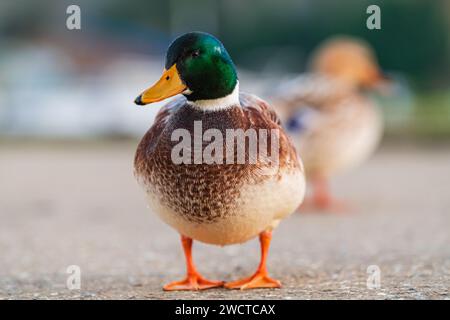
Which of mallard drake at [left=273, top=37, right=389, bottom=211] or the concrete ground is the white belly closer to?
the concrete ground

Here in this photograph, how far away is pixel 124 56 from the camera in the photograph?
2409cm

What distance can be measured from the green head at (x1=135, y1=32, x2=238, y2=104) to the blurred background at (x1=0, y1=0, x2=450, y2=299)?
37.0 inches

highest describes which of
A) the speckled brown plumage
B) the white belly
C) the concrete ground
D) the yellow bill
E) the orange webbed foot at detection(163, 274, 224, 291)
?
the yellow bill

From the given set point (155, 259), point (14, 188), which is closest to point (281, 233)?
point (155, 259)

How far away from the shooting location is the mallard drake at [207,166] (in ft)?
13.0

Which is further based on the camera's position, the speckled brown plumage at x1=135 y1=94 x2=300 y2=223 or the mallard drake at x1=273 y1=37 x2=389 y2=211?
the mallard drake at x1=273 y1=37 x2=389 y2=211

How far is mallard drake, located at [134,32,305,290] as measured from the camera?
3.96 m

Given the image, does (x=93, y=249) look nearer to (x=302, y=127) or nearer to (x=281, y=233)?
(x=281, y=233)

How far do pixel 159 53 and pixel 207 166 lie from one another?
20.6 metres

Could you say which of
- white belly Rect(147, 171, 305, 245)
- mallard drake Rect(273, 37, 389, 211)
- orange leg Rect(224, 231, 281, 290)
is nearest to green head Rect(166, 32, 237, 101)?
white belly Rect(147, 171, 305, 245)

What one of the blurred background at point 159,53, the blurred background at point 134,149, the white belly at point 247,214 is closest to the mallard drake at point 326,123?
the blurred background at point 134,149

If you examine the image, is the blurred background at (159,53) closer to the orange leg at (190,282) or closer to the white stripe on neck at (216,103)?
the orange leg at (190,282)

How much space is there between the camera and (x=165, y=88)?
13.0 ft

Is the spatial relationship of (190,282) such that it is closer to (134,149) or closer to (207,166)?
(207,166)
